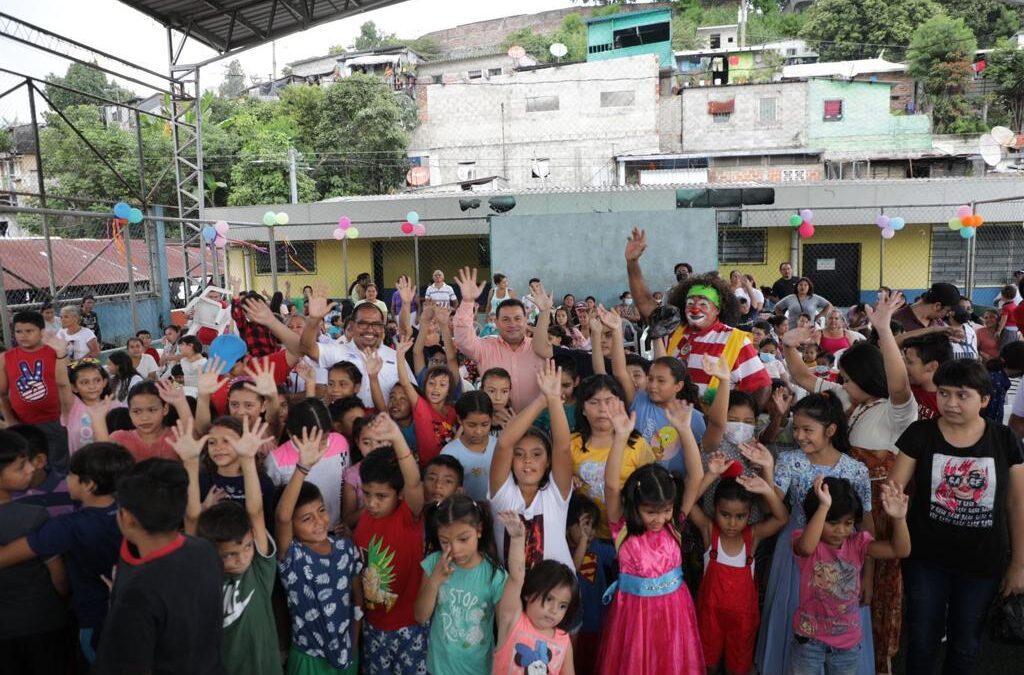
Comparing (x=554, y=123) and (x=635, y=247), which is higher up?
(x=554, y=123)

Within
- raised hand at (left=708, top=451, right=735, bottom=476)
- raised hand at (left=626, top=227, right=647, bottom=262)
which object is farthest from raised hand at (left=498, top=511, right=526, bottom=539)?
raised hand at (left=626, top=227, right=647, bottom=262)

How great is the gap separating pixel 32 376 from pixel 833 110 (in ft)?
87.8

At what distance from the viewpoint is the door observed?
15039mm

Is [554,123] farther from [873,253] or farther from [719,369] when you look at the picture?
[719,369]

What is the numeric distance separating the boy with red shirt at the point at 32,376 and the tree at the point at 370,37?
61944 millimetres

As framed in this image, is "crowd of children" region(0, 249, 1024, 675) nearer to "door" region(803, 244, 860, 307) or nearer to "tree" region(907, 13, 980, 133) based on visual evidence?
"door" region(803, 244, 860, 307)

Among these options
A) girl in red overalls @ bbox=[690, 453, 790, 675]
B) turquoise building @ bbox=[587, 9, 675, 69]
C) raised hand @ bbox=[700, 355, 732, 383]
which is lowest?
girl in red overalls @ bbox=[690, 453, 790, 675]

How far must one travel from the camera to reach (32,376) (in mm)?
4523

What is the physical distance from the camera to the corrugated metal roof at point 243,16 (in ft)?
34.5

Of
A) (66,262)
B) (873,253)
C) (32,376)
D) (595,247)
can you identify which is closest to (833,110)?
(873,253)

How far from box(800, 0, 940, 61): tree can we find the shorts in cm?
4269

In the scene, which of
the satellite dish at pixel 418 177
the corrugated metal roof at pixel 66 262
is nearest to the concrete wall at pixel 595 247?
the corrugated metal roof at pixel 66 262

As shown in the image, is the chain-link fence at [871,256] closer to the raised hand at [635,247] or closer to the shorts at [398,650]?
the raised hand at [635,247]

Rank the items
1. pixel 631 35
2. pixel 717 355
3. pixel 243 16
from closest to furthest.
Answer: pixel 717 355 → pixel 243 16 → pixel 631 35
